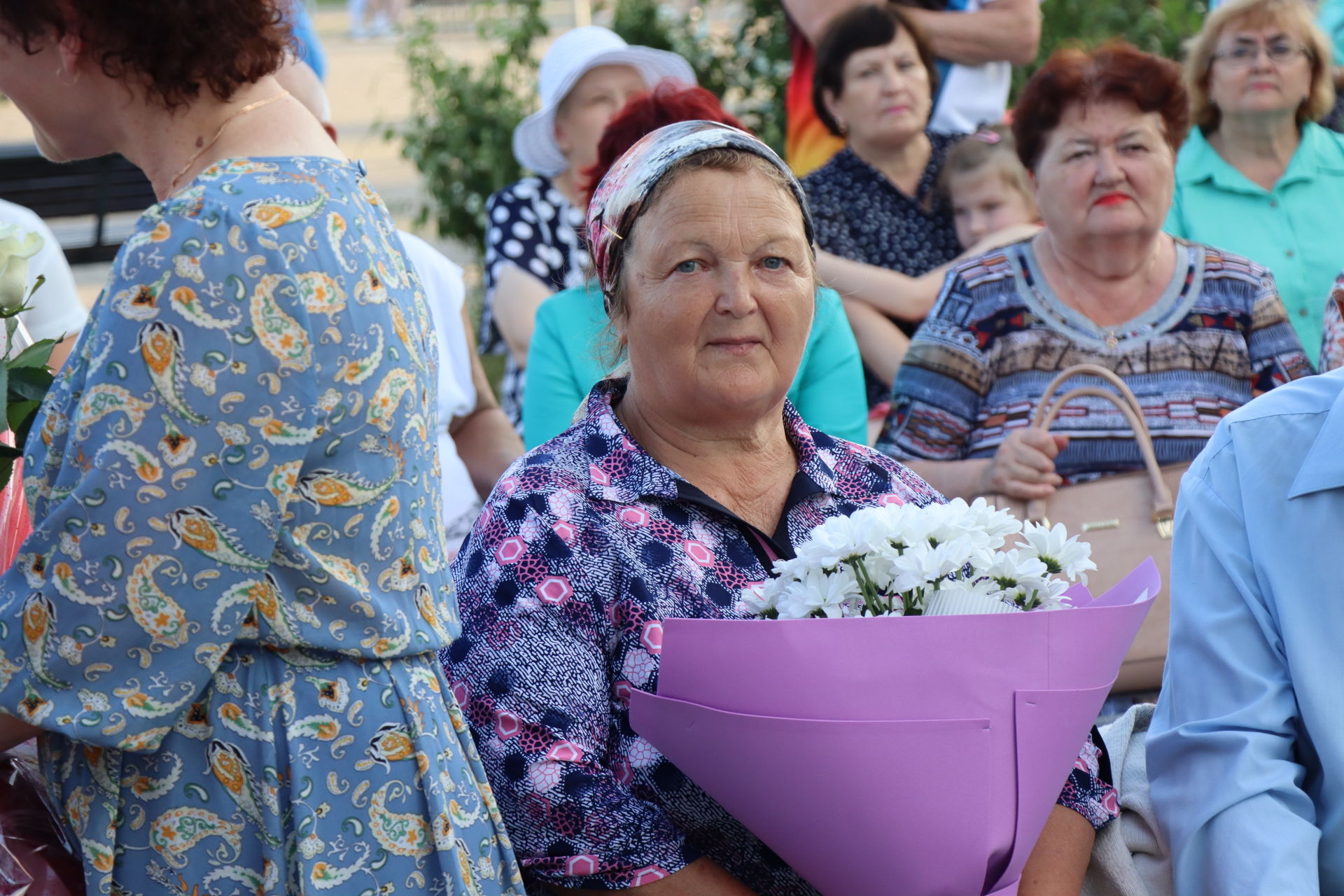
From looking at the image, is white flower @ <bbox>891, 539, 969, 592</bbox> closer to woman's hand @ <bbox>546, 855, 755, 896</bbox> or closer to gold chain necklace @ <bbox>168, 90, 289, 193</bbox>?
woman's hand @ <bbox>546, 855, 755, 896</bbox>

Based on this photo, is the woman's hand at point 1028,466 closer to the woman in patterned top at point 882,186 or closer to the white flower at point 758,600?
the woman in patterned top at point 882,186

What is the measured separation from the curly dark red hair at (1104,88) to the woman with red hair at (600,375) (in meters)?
0.79

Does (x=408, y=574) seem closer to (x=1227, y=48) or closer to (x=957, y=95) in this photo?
(x=957, y=95)

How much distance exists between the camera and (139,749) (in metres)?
1.71

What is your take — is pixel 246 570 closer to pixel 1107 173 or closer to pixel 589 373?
pixel 589 373

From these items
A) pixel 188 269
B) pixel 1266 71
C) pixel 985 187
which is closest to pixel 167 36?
pixel 188 269

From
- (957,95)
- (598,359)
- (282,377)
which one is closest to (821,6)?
(957,95)

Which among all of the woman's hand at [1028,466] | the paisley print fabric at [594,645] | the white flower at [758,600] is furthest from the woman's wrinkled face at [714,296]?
the woman's hand at [1028,466]

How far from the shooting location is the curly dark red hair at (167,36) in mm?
1733

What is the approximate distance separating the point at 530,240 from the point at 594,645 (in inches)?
125

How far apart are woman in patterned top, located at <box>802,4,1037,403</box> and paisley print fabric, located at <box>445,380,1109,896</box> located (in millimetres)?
2267

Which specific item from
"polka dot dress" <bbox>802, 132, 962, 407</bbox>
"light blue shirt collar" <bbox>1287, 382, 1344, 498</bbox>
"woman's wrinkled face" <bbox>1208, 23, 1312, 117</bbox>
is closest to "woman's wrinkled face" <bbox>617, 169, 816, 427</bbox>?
"light blue shirt collar" <bbox>1287, 382, 1344, 498</bbox>

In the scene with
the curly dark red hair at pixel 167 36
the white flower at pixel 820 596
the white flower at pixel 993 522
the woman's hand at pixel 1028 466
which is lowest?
the woman's hand at pixel 1028 466

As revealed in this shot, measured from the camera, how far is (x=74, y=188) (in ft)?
24.5
